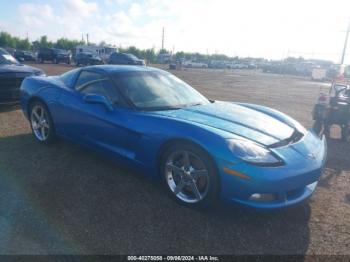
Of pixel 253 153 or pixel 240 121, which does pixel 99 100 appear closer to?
pixel 240 121

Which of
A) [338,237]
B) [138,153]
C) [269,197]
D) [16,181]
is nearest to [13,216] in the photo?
[16,181]

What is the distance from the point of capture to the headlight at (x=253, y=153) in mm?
2859

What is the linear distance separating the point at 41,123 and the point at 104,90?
5.29 feet

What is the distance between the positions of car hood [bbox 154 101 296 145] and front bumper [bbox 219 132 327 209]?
1.06 ft

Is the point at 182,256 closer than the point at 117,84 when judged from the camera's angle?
Yes

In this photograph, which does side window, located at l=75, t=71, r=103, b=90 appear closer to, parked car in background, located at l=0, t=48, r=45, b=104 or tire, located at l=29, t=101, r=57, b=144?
tire, located at l=29, t=101, r=57, b=144

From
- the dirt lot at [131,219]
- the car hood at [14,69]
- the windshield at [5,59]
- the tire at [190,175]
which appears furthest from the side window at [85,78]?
the windshield at [5,59]

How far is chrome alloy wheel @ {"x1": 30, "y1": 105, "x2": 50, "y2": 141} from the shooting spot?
499cm

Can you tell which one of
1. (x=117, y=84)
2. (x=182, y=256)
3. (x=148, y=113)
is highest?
(x=117, y=84)

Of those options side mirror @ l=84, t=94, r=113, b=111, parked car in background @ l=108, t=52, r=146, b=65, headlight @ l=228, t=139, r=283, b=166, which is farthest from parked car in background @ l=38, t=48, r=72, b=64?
headlight @ l=228, t=139, r=283, b=166

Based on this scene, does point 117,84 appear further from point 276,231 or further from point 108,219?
point 276,231

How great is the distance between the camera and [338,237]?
2.93 metres

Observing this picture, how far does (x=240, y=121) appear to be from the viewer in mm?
3578

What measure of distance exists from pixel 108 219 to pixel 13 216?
0.93 m
